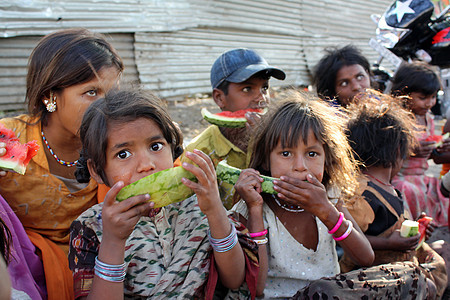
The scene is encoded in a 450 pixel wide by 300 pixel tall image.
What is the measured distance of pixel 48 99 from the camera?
9.86ft

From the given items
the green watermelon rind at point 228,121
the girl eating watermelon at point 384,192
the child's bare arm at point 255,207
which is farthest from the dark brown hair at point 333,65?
the child's bare arm at point 255,207

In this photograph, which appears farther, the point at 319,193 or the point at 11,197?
the point at 11,197

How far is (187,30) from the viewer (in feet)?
33.7

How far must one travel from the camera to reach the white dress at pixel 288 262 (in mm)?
2652

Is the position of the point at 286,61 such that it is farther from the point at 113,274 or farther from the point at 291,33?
the point at 113,274

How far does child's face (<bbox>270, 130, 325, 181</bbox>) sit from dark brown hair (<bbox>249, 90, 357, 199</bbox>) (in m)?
0.04

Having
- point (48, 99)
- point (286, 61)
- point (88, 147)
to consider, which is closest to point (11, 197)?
point (48, 99)

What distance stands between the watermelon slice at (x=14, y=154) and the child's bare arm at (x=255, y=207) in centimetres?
130

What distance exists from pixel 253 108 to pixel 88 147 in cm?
198

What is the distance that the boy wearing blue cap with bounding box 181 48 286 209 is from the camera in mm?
3701

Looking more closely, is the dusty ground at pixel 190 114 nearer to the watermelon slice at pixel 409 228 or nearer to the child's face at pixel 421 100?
the child's face at pixel 421 100

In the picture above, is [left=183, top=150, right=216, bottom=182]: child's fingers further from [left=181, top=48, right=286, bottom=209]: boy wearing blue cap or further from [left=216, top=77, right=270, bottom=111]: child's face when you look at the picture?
[left=216, top=77, right=270, bottom=111]: child's face

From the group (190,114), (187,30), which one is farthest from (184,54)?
(190,114)

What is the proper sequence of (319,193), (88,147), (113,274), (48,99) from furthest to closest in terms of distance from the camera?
(48,99), (319,193), (88,147), (113,274)
